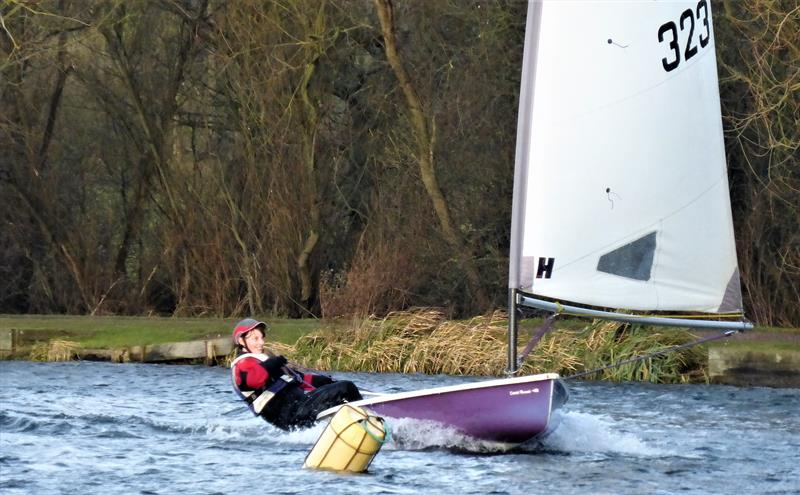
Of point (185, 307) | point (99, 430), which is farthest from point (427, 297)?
point (99, 430)

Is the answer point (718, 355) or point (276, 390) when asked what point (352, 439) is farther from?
point (718, 355)

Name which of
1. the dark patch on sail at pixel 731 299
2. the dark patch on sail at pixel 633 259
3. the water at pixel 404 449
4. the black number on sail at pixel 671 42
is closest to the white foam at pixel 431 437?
the water at pixel 404 449

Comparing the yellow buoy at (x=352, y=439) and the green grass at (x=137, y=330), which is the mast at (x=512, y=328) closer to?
the yellow buoy at (x=352, y=439)

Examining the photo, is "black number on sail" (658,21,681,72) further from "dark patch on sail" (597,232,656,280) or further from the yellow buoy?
the yellow buoy

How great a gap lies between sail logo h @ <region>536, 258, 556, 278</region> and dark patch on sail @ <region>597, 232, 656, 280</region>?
0.45 metres

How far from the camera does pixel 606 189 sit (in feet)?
38.8

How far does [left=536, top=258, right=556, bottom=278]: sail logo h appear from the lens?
1141 centimetres

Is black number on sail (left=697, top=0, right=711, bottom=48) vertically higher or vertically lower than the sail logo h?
higher

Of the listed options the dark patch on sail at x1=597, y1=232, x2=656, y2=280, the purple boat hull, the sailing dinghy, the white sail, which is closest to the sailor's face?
the purple boat hull

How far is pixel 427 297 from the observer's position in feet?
72.7

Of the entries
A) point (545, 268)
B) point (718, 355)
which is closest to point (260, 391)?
point (545, 268)

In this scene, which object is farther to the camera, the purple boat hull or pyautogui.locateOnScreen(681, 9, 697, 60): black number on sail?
pyautogui.locateOnScreen(681, 9, 697, 60): black number on sail

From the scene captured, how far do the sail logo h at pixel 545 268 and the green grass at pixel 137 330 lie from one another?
7.84 meters

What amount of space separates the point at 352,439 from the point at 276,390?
4.71 ft
